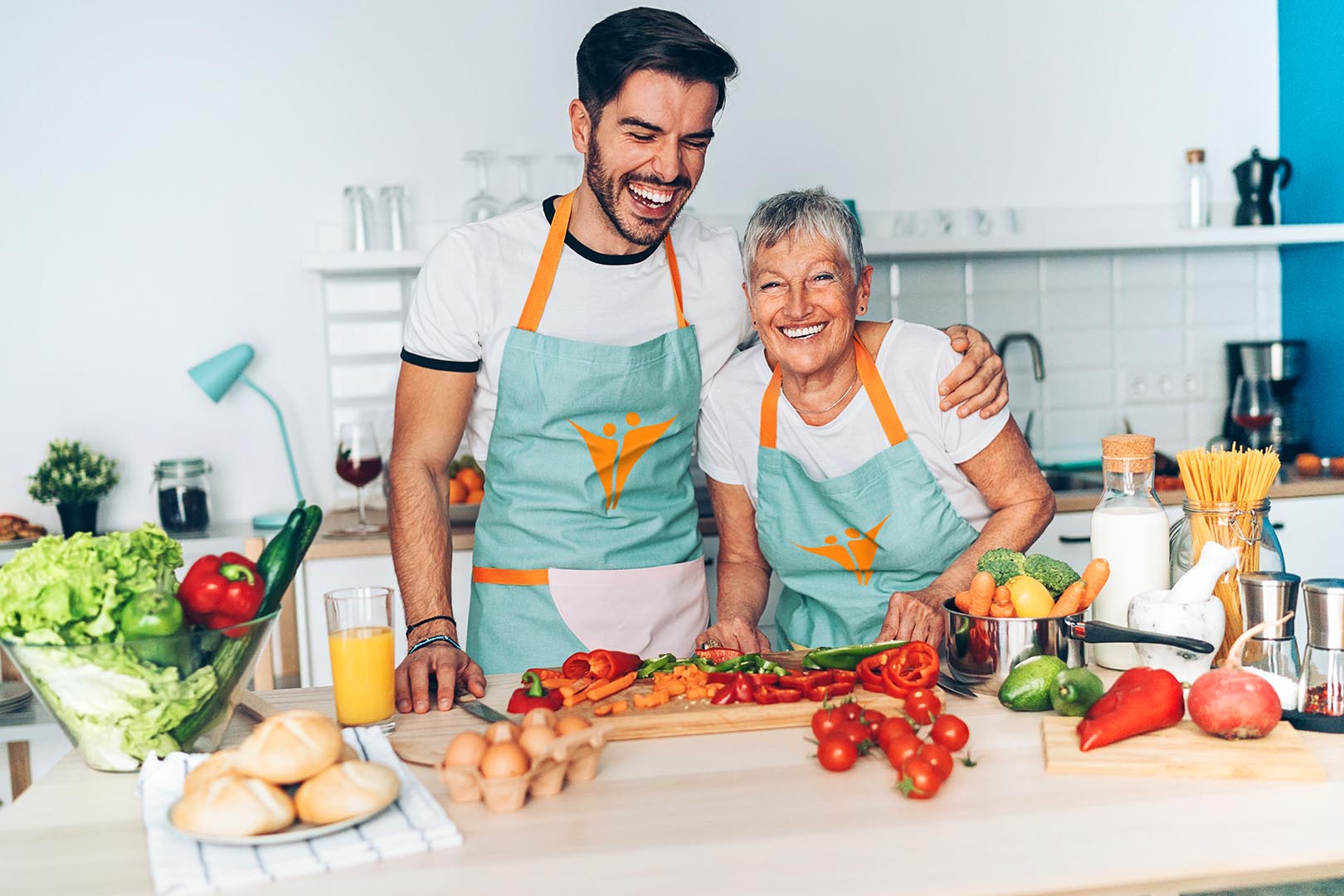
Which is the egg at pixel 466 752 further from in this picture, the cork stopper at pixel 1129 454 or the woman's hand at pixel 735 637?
the cork stopper at pixel 1129 454

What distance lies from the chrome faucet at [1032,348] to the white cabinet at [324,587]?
6.24 feet

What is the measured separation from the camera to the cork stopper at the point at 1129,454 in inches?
67.3

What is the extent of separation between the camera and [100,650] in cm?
126

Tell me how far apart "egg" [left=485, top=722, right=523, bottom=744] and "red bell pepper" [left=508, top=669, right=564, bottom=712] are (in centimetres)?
24

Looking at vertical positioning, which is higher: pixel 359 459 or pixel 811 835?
pixel 359 459

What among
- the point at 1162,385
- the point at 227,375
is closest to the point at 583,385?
the point at 227,375

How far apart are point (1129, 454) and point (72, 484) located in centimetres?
283

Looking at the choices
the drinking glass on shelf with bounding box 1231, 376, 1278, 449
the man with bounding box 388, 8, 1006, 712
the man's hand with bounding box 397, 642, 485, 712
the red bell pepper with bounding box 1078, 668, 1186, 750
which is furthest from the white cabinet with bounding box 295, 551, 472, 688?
the drinking glass on shelf with bounding box 1231, 376, 1278, 449

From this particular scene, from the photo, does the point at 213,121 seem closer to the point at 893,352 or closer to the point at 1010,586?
the point at 893,352

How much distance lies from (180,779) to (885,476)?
1.31 meters

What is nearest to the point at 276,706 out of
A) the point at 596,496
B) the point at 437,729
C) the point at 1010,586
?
the point at 437,729

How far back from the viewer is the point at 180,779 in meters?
1.26

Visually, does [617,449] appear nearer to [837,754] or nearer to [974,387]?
[974,387]

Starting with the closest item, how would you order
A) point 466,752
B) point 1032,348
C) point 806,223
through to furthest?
point 466,752, point 806,223, point 1032,348
